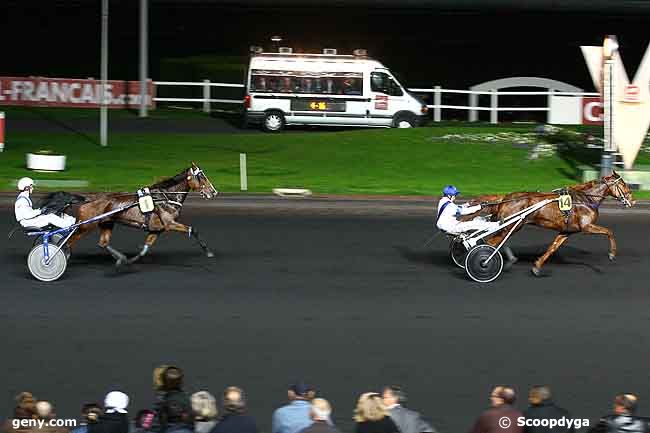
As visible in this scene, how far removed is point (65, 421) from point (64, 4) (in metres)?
38.7

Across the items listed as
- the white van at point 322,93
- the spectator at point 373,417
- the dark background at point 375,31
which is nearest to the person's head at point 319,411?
the spectator at point 373,417

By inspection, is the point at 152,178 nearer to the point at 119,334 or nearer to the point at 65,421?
the point at 119,334

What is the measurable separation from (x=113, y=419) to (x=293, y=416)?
1.32 metres

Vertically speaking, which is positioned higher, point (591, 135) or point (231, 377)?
point (591, 135)

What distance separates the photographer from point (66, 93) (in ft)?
121

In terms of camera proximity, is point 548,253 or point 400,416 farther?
point 548,253

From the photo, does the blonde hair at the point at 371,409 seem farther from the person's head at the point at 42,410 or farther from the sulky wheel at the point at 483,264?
the sulky wheel at the point at 483,264

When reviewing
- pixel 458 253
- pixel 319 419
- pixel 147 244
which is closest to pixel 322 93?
pixel 458 253

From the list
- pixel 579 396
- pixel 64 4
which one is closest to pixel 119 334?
pixel 579 396

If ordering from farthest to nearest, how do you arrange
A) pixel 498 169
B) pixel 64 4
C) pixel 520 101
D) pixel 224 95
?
pixel 64 4 < pixel 520 101 < pixel 224 95 < pixel 498 169

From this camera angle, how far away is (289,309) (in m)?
14.3

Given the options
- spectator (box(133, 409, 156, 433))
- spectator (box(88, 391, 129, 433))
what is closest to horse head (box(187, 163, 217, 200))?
spectator (box(133, 409, 156, 433))

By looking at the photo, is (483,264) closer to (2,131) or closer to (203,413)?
(203,413)

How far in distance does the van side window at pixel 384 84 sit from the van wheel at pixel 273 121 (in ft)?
9.16
